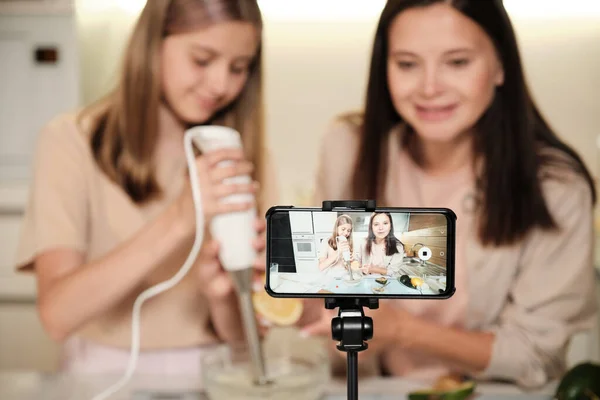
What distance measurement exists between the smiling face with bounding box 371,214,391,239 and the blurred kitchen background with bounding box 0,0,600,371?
0.86m

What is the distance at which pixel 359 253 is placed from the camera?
0.71 m

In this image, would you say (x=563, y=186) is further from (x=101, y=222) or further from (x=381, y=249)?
(x=101, y=222)

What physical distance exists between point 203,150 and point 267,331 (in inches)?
17.2

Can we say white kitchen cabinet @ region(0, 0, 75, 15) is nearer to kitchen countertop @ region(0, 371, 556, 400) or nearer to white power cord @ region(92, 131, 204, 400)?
white power cord @ region(92, 131, 204, 400)

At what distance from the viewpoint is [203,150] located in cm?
147

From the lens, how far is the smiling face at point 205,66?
59.5 inches

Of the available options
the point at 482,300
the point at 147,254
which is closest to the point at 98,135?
the point at 147,254

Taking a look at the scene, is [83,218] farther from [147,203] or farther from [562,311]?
[562,311]

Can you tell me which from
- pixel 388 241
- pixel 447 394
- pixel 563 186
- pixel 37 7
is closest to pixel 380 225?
pixel 388 241

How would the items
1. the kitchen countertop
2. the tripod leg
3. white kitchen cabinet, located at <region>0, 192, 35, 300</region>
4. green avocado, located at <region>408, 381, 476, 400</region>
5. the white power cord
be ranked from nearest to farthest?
the tripod leg < green avocado, located at <region>408, 381, 476, 400</region> < the kitchen countertop < the white power cord < white kitchen cabinet, located at <region>0, 192, 35, 300</region>

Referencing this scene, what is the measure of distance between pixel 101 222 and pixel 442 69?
0.85 meters

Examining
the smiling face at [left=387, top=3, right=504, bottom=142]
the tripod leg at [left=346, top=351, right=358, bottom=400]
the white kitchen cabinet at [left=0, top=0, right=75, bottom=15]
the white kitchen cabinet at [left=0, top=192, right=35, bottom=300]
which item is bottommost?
the white kitchen cabinet at [left=0, top=192, right=35, bottom=300]

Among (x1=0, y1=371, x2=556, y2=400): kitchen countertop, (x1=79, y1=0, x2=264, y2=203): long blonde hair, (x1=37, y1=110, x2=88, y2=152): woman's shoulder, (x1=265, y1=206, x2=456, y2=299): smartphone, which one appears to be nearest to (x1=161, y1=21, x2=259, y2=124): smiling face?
(x1=79, y1=0, x2=264, y2=203): long blonde hair

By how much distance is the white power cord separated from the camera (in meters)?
1.45
